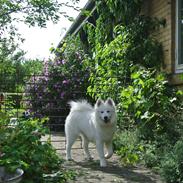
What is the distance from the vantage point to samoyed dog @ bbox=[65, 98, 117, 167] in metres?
6.09

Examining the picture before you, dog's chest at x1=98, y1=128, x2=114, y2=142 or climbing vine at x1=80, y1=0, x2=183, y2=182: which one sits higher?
climbing vine at x1=80, y1=0, x2=183, y2=182

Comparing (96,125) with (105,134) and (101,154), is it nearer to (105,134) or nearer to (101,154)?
(105,134)

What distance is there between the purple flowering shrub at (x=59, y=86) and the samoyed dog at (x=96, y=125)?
3521mm

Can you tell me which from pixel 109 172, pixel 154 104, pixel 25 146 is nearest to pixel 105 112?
pixel 109 172

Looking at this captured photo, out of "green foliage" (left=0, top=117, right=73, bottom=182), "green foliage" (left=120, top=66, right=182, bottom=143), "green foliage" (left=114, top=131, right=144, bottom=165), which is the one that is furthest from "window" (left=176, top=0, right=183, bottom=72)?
"green foliage" (left=0, top=117, right=73, bottom=182)

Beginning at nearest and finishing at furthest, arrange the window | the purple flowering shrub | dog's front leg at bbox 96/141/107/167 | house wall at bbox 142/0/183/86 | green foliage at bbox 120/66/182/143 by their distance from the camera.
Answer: dog's front leg at bbox 96/141/107/167 < green foliage at bbox 120/66/182/143 < the window < house wall at bbox 142/0/183/86 < the purple flowering shrub

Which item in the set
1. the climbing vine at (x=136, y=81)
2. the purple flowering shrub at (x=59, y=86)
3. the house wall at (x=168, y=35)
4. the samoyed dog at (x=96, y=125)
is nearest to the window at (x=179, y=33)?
the house wall at (x=168, y=35)

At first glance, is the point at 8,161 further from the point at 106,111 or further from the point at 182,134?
the point at 182,134

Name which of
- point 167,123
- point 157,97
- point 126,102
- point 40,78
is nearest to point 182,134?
point 167,123

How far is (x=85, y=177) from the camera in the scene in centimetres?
526

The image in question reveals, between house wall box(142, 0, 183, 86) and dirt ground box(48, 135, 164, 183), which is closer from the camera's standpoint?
dirt ground box(48, 135, 164, 183)

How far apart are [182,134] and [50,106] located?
224 inches

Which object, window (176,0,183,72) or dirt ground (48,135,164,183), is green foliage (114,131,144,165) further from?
window (176,0,183,72)

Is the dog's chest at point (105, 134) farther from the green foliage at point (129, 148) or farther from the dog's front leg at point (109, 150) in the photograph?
the green foliage at point (129, 148)
